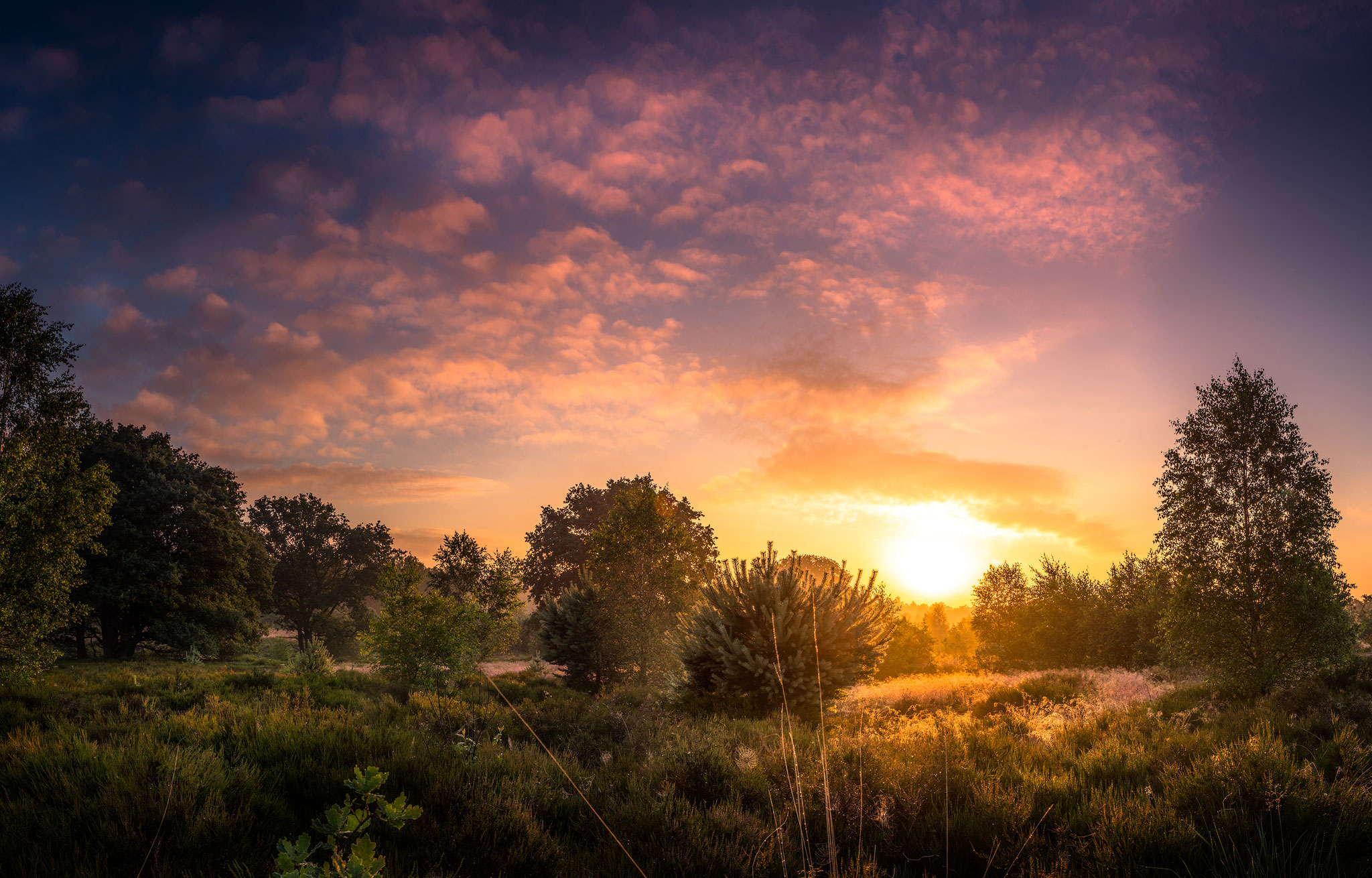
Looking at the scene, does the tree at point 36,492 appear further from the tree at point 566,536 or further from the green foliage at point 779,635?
the tree at point 566,536

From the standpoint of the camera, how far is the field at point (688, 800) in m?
3.54

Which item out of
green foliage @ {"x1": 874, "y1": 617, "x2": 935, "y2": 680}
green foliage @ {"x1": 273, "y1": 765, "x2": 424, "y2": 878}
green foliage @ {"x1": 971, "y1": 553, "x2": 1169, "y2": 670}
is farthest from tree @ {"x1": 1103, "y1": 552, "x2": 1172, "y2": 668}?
green foliage @ {"x1": 273, "y1": 765, "x2": 424, "y2": 878}

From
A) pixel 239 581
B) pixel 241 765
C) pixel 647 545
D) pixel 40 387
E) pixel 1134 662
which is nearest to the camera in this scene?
pixel 241 765

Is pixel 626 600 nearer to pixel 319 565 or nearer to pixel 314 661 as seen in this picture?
pixel 314 661

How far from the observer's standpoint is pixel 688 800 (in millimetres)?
4723

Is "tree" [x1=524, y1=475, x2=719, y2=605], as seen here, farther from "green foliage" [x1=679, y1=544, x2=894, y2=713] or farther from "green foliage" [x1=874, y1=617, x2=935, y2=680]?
"green foliage" [x1=679, y1=544, x2=894, y2=713]

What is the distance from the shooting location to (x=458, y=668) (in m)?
17.1

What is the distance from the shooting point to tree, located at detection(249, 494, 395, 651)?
47.5 m

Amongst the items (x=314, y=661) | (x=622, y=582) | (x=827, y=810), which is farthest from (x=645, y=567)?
(x=827, y=810)

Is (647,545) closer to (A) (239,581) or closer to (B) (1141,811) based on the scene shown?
(B) (1141,811)

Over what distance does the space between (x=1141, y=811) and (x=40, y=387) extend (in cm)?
2348

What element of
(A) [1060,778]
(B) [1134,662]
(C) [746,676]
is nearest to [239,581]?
(C) [746,676]

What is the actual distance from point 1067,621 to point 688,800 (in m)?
43.8

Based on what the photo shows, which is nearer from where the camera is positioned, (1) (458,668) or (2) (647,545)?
(1) (458,668)
